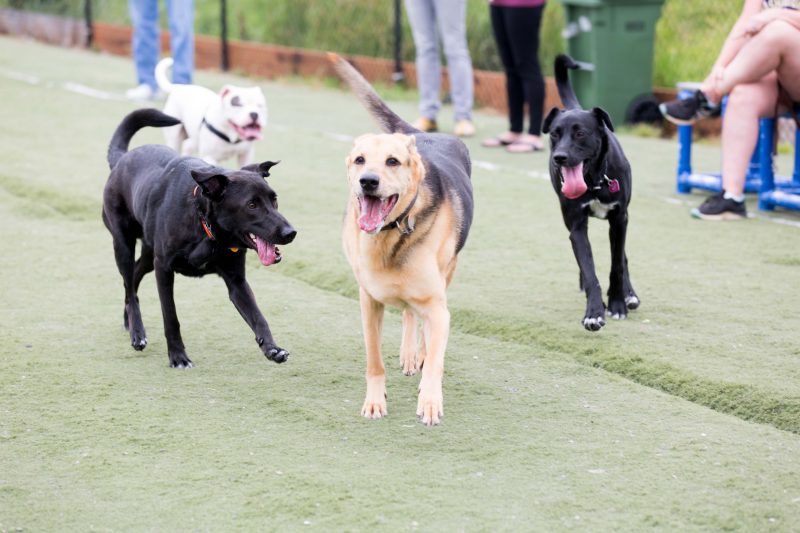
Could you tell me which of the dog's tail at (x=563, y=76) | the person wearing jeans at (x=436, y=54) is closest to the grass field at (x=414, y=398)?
the dog's tail at (x=563, y=76)

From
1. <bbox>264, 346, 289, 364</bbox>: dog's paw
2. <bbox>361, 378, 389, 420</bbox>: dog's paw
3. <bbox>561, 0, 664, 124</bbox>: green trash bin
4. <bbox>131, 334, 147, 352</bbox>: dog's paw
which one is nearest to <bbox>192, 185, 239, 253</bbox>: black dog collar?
<bbox>264, 346, 289, 364</bbox>: dog's paw

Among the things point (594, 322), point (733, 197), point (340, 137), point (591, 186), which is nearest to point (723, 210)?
point (733, 197)

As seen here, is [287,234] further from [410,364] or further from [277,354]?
Result: [410,364]

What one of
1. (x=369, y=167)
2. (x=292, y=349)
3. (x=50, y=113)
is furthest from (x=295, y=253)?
(x=50, y=113)

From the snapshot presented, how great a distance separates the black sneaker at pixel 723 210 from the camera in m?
7.16

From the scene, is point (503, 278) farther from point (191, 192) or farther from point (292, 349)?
point (191, 192)

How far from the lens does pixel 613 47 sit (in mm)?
10414

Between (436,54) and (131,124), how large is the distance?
5382 millimetres

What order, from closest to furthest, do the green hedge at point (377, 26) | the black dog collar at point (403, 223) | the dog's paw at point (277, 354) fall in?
the black dog collar at point (403, 223), the dog's paw at point (277, 354), the green hedge at point (377, 26)

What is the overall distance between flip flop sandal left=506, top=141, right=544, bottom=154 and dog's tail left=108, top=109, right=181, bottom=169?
477 cm

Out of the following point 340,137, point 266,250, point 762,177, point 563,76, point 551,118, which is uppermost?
point 563,76

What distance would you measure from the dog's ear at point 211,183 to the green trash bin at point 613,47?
21.4 feet

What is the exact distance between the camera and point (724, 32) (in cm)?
1098

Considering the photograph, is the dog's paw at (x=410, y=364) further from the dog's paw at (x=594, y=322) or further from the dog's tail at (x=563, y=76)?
the dog's tail at (x=563, y=76)
